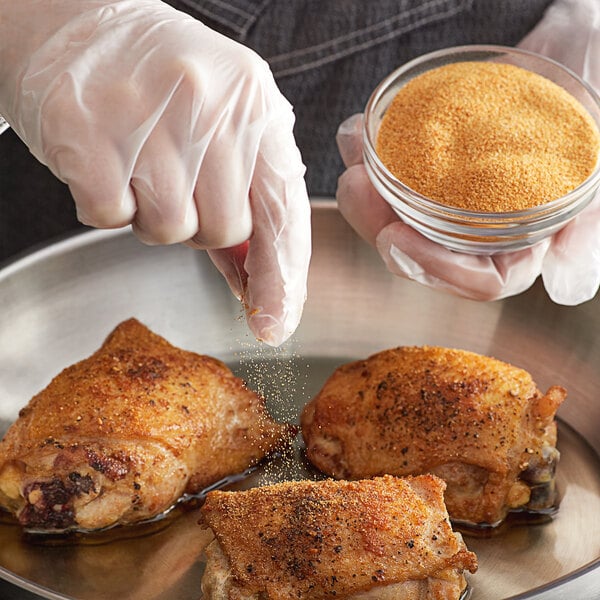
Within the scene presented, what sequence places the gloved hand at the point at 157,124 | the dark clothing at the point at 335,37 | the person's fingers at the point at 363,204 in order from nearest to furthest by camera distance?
the gloved hand at the point at 157,124 → the person's fingers at the point at 363,204 → the dark clothing at the point at 335,37

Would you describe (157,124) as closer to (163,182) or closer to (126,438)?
(163,182)

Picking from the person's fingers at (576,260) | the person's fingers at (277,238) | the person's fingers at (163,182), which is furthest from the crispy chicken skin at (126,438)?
the person's fingers at (576,260)

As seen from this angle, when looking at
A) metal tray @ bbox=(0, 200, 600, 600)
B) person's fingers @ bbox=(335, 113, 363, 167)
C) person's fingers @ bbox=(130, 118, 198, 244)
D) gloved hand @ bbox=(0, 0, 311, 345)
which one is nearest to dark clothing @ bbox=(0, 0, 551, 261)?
person's fingers @ bbox=(335, 113, 363, 167)

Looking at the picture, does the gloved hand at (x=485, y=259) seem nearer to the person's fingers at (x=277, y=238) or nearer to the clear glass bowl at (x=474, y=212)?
the clear glass bowl at (x=474, y=212)

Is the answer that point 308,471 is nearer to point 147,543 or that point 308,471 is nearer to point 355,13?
point 147,543

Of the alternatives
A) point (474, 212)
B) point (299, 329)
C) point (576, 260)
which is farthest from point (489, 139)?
point (299, 329)

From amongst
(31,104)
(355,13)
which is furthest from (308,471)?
(355,13)

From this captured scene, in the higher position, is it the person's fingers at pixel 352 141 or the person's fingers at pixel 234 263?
the person's fingers at pixel 234 263

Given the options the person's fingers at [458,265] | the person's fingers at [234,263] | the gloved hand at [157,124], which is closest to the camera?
the gloved hand at [157,124]

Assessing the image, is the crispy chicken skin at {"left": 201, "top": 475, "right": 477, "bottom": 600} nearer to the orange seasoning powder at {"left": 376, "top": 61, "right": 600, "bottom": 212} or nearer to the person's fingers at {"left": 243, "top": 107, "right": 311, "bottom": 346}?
the person's fingers at {"left": 243, "top": 107, "right": 311, "bottom": 346}
